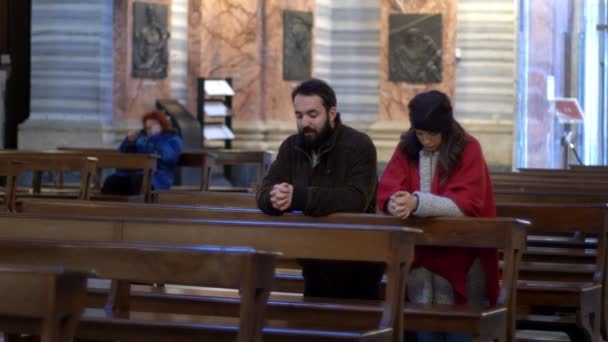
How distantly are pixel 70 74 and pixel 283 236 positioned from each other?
14.6m

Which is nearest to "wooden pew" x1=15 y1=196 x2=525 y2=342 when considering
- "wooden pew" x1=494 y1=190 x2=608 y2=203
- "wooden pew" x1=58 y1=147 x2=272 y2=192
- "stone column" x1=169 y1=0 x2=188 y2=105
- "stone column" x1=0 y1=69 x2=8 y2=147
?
"wooden pew" x1=494 y1=190 x2=608 y2=203

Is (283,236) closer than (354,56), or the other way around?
(283,236)

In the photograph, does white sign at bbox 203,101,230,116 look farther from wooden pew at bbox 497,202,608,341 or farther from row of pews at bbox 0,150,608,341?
wooden pew at bbox 497,202,608,341

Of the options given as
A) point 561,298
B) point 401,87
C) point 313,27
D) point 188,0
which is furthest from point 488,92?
point 561,298

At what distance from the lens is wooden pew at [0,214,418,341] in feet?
18.3

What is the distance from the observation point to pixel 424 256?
677 centimetres

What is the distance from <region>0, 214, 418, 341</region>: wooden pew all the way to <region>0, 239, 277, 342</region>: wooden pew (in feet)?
3.22

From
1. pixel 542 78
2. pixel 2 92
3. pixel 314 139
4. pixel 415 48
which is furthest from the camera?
pixel 542 78

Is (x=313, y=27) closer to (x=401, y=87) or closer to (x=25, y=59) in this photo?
(x=401, y=87)

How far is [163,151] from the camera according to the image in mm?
15070

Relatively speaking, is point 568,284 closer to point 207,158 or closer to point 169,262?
point 169,262

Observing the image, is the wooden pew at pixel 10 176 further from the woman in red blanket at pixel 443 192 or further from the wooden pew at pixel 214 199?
the woman in red blanket at pixel 443 192

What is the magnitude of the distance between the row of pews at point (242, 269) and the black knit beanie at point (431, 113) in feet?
1.35

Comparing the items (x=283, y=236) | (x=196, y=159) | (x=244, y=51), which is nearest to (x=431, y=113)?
(x=283, y=236)
